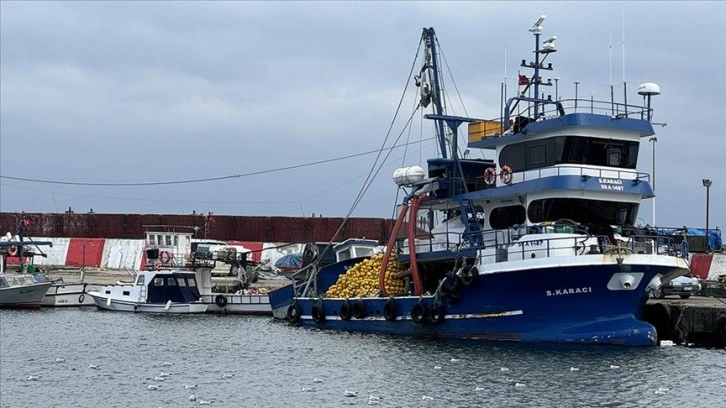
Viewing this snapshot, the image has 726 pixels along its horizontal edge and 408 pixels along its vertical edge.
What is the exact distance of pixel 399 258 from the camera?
1540 inches

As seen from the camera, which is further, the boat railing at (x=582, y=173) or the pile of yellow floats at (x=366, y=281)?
the pile of yellow floats at (x=366, y=281)

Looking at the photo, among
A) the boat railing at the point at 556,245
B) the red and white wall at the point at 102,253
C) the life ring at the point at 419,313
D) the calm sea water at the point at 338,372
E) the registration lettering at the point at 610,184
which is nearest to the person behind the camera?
the calm sea water at the point at 338,372

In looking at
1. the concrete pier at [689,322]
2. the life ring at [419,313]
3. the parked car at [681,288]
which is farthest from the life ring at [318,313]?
the parked car at [681,288]

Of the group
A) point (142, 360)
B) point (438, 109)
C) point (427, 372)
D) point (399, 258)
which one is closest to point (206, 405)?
point (427, 372)

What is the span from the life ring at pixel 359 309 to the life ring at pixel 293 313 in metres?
4.41

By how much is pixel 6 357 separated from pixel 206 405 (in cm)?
1151

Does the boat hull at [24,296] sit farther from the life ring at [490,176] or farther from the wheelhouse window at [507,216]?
the life ring at [490,176]

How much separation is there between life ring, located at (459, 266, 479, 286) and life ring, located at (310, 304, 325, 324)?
814 cm

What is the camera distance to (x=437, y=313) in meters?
35.9

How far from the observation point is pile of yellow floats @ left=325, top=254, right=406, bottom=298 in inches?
1549

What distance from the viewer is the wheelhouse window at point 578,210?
35.1m

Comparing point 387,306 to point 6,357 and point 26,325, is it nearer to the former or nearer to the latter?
point 6,357

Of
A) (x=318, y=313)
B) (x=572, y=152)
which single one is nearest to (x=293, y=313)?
(x=318, y=313)

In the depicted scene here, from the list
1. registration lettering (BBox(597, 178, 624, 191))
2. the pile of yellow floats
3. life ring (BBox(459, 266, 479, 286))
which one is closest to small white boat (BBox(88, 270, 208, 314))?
the pile of yellow floats
